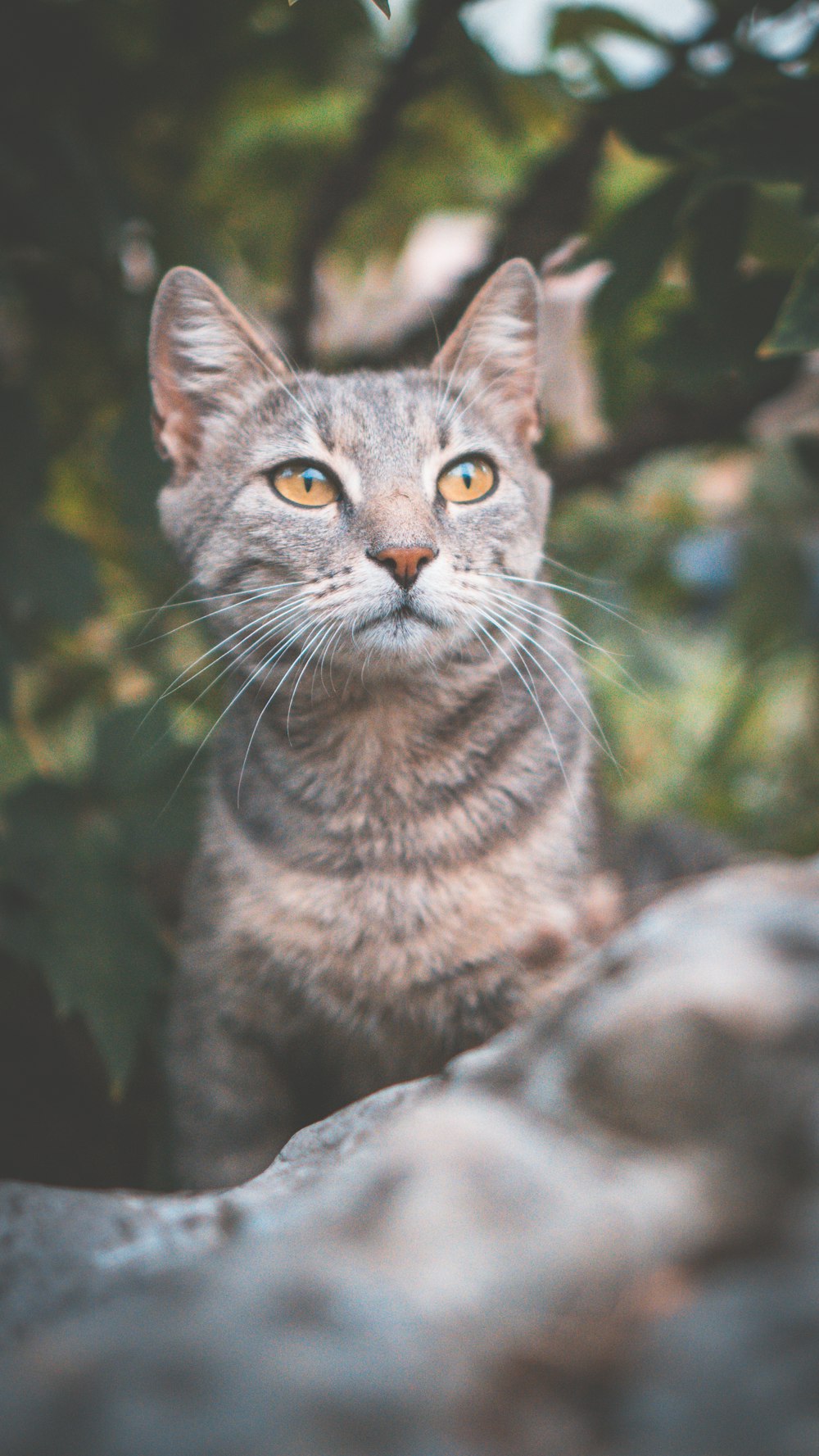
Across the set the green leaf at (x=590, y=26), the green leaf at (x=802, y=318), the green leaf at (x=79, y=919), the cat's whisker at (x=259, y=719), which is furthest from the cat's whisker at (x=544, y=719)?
the green leaf at (x=590, y=26)

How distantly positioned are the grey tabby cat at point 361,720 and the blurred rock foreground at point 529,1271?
763 millimetres

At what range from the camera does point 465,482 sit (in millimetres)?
1742

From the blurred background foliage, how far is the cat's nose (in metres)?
0.48

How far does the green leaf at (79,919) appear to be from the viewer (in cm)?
180

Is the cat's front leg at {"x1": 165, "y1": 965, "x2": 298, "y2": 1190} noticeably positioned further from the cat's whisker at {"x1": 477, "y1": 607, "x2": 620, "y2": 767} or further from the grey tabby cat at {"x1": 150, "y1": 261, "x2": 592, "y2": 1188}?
the cat's whisker at {"x1": 477, "y1": 607, "x2": 620, "y2": 767}

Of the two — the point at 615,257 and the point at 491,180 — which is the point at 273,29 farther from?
the point at 615,257

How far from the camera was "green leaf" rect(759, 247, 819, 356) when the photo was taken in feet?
4.45

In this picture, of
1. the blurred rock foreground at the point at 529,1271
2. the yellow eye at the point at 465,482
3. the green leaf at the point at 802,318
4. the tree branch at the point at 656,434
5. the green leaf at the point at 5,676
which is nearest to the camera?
the blurred rock foreground at the point at 529,1271

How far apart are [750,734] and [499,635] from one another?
240 cm

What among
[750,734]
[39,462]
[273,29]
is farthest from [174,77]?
[750,734]

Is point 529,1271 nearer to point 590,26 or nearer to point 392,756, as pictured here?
point 392,756

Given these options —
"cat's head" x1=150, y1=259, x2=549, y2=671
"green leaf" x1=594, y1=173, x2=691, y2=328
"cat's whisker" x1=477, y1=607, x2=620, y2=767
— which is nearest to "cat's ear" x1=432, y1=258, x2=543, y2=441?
"cat's head" x1=150, y1=259, x2=549, y2=671

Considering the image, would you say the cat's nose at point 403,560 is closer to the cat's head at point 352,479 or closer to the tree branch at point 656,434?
the cat's head at point 352,479

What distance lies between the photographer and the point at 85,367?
2641mm
